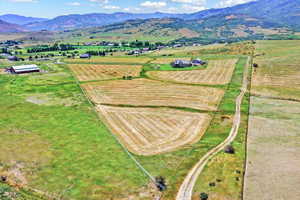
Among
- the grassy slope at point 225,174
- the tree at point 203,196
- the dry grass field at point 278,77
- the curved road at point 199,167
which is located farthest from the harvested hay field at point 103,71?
the tree at point 203,196

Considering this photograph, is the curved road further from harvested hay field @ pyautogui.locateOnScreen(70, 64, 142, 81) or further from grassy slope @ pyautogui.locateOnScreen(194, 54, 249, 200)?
harvested hay field @ pyautogui.locateOnScreen(70, 64, 142, 81)

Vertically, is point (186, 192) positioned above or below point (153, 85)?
below

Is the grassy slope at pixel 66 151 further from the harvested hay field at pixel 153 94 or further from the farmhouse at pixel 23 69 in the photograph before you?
the farmhouse at pixel 23 69

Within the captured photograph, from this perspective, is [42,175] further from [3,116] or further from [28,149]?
[3,116]

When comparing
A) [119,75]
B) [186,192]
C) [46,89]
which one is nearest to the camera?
[186,192]

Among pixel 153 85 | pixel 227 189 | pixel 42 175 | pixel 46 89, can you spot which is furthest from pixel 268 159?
pixel 46 89

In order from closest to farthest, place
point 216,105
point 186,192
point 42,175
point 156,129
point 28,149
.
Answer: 1. point 186,192
2. point 42,175
3. point 28,149
4. point 156,129
5. point 216,105

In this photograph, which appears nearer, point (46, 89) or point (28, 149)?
point (28, 149)

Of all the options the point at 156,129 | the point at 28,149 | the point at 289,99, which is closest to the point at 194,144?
the point at 156,129
